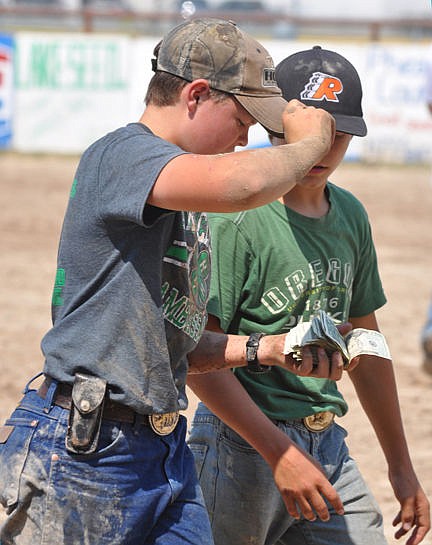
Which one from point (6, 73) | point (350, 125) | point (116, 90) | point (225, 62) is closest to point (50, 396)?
point (225, 62)

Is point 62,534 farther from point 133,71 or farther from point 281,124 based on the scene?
point 133,71

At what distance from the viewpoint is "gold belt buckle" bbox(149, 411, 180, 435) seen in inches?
108

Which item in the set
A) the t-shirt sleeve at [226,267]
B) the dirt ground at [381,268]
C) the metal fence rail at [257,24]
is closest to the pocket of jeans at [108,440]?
the t-shirt sleeve at [226,267]

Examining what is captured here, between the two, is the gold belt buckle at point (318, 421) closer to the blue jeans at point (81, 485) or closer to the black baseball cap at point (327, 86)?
the blue jeans at point (81, 485)

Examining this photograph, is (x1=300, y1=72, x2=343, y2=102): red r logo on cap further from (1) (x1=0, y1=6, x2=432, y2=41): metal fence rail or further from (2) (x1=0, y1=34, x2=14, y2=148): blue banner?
(1) (x1=0, y1=6, x2=432, y2=41): metal fence rail

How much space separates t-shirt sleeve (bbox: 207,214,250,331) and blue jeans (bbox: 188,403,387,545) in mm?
400

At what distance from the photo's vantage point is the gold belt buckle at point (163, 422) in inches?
108

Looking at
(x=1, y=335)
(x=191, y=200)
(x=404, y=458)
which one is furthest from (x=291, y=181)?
(x=1, y=335)

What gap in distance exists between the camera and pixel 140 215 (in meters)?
2.51

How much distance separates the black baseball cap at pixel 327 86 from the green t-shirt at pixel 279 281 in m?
0.31

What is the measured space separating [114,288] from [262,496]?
3.22 feet

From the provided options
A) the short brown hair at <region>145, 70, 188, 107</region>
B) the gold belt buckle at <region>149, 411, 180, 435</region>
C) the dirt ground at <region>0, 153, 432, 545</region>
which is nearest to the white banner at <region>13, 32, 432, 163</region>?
the dirt ground at <region>0, 153, 432, 545</region>

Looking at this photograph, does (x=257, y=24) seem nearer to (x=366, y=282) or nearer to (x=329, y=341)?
(x=366, y=282)

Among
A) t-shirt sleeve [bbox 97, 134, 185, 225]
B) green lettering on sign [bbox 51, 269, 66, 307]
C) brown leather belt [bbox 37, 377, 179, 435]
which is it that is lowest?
brown leather belt [bbox 37, 377, 179, 435]
